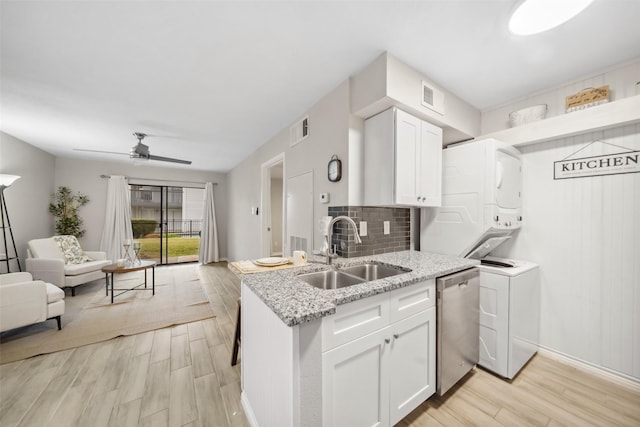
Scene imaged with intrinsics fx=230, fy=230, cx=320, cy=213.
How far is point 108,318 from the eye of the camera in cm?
282

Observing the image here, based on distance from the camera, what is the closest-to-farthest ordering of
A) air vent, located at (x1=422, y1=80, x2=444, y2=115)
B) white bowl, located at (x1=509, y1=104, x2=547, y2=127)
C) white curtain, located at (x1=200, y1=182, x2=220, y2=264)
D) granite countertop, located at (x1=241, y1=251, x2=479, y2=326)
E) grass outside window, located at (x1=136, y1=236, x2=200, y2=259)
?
granite countertop, located at (x1=241, y1=251, x2=479, y2=326), air vent, located at (x1=422, y1=80, x2=444, y2=115), white bowl, located at (x1=509, y1=104, x2=547, y2=127), grass outside window, located at (x1=136, y1=236, x2=200, y2=259), white curtain, located at (x1=200, y1=182, x2=220, y2=264)

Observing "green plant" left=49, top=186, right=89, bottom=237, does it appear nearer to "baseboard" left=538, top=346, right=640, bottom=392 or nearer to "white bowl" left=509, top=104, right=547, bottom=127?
"white bowl" left=509, top=104, right=547, bottom=127

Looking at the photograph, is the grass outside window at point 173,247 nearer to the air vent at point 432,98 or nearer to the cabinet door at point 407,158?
the cabinet door at point 407,158

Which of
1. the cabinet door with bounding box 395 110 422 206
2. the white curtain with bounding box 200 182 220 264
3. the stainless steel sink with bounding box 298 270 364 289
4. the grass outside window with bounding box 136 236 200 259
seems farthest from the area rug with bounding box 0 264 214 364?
the cabinet door with bounding box 395 110 422 206

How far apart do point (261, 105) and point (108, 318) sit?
125 inches

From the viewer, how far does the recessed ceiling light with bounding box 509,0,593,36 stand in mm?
1279

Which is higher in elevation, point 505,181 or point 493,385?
point 505,181

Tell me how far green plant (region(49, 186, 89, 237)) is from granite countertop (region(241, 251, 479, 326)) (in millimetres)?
5449

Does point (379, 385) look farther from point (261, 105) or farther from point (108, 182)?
point (108, 182)

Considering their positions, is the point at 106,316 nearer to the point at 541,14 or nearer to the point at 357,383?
the point at 357,383

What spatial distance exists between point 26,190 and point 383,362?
5.77m

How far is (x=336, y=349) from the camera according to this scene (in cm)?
104

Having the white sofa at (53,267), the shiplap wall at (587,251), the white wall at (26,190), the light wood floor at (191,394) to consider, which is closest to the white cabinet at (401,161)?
the shiplap wall at (587,251)

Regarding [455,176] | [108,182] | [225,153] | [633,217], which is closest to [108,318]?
[225,153]
